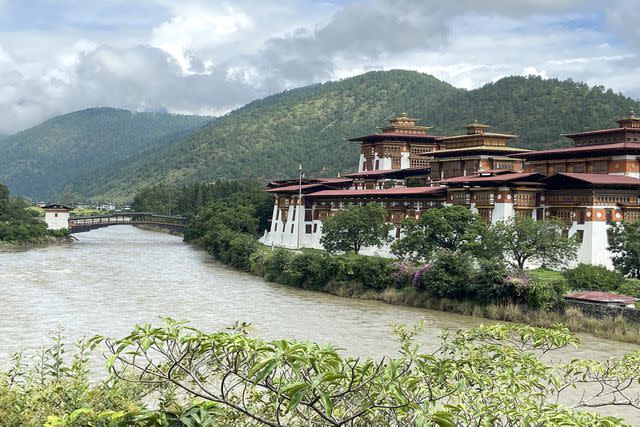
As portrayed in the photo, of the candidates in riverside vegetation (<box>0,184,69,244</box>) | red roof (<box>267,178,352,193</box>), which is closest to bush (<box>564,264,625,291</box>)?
red roof (<box>267,178,352,193</box>)

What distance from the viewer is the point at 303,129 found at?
644ft

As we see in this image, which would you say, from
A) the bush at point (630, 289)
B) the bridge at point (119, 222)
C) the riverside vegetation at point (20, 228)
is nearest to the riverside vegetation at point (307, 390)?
the bush at point (630, 289)

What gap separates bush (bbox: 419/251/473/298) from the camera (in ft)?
136

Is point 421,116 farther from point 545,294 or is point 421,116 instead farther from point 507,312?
point 545,294

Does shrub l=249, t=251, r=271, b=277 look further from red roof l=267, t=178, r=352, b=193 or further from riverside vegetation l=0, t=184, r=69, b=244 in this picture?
riverside vegetation l=0, t=184, r=69, b=244

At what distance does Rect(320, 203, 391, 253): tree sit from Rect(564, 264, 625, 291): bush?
17.5 metres

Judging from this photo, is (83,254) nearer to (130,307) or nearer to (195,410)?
(130,307)

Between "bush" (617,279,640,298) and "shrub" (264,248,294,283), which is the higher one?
"bush" (617,279,640,298)

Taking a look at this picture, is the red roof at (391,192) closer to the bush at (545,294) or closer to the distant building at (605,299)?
the bush at (545,294)

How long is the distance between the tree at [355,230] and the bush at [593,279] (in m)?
17.5

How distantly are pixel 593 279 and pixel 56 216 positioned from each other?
74360 millimetres

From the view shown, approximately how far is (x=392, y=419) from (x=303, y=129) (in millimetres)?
188249

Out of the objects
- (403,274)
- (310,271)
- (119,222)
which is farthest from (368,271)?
(119,222)

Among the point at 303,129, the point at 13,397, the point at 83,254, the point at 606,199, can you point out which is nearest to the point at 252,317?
the point at 606,199
